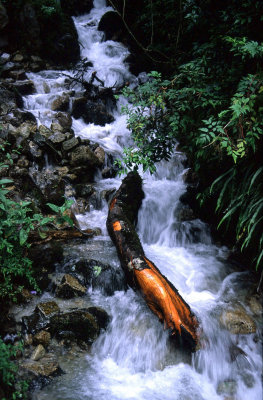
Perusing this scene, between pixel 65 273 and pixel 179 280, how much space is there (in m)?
1.88

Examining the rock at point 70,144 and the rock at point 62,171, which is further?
the rock at point 70,144

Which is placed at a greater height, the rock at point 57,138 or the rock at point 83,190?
the rock at point 57,138

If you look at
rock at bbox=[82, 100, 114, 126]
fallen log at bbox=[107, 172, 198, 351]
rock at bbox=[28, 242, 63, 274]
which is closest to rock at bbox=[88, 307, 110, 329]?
fallen log at bbox=[107, 172, 198, 351]

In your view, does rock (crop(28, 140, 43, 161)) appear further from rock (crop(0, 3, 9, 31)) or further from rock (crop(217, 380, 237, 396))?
rock (crop(0, 3, 9, 31))

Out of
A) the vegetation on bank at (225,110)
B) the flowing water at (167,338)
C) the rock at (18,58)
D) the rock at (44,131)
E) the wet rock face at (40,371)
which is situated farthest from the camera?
the rock at (18,58)

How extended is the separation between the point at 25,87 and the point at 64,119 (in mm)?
2231

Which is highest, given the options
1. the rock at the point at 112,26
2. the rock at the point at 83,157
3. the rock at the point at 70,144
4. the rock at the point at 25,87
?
the rock at the point at 112,26

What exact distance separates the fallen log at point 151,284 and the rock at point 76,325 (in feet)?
2.57

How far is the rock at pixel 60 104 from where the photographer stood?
27.8ft

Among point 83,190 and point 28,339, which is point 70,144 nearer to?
point 83,190

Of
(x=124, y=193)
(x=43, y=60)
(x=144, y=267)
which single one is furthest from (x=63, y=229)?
(x=43, y=60)

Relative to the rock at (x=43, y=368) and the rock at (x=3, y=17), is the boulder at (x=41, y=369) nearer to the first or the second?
the rock at (x=43, y=368)

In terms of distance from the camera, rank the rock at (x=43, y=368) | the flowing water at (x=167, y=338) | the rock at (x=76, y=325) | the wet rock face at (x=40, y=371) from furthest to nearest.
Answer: the rock at (x=76, y=325), the flowing water at (x=167, y=338), the rock at (x=43, y=368), the wet rock face at (x=40, y=371)

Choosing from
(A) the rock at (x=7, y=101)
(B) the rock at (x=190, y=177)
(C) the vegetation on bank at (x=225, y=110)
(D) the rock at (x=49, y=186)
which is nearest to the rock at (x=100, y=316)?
(C) the vegetation on bank at (x=225, y=110)
